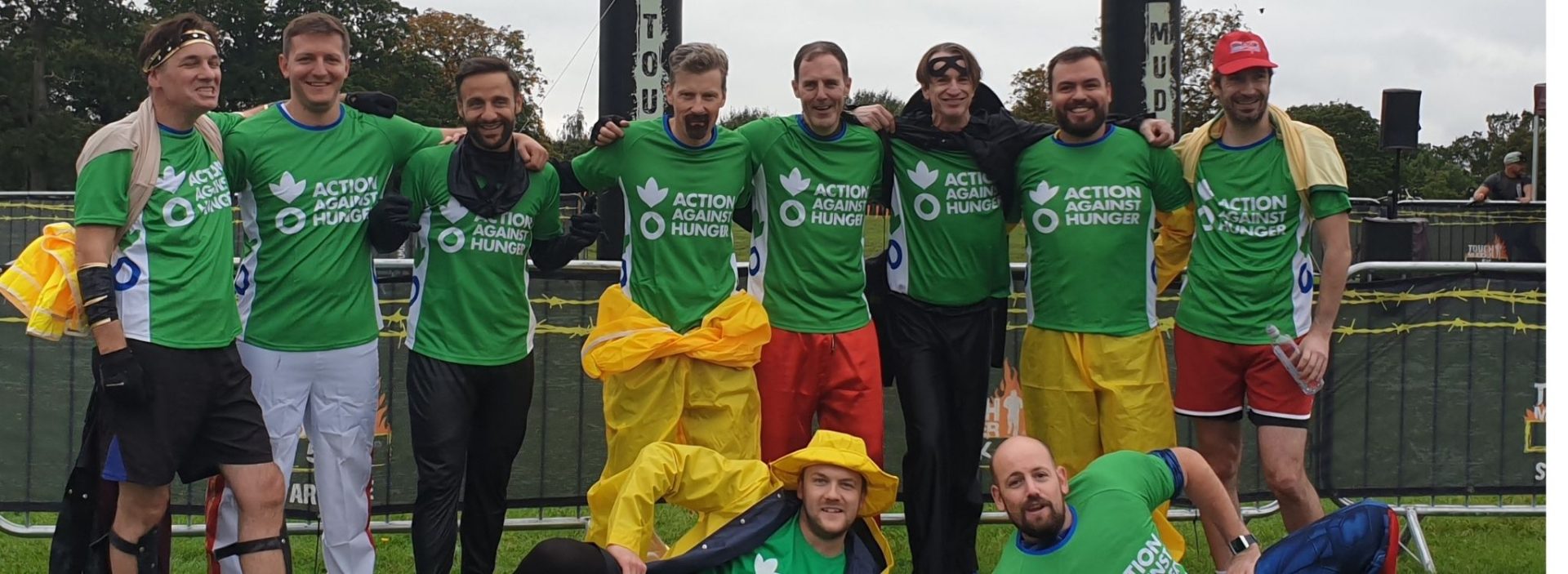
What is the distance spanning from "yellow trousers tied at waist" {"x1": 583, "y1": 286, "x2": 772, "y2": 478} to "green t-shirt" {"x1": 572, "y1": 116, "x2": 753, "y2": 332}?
87 millimetres

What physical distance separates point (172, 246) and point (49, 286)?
38 cm

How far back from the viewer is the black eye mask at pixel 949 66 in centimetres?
534

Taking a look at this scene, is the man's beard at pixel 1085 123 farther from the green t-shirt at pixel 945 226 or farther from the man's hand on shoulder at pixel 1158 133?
the green t-shirt at pixel 945 226

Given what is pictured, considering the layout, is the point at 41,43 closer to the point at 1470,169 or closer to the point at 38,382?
the point at 38,382

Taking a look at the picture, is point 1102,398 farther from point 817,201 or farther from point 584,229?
point 584,229

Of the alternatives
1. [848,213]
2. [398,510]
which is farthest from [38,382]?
[848,213]

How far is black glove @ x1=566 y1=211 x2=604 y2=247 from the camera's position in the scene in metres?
5.30

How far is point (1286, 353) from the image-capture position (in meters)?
5.22

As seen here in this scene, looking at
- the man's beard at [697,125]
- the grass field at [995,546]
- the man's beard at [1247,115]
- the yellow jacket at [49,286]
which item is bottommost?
the grass field at [995,546]

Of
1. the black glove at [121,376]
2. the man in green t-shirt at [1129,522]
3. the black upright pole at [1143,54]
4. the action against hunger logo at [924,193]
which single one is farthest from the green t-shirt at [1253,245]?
the black glove at [121,376]

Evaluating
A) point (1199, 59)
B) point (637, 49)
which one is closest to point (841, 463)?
point (637, 49)

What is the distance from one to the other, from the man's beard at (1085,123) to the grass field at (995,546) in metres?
2.13

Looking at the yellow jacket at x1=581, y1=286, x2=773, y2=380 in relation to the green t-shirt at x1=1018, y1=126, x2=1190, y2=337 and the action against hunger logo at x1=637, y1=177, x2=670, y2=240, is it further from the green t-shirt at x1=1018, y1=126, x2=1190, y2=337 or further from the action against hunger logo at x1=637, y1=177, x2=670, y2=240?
the green t-shirt at x1=1018, y1=126, x2=1190, y2=337

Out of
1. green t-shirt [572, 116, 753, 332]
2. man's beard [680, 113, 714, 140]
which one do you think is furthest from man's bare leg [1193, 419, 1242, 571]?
man's beard [680, 113, 714, 140]
